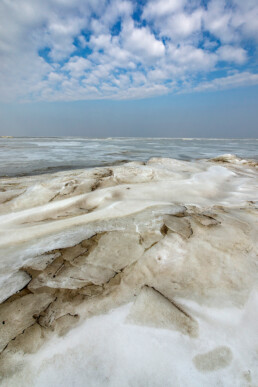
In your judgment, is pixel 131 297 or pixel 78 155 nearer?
pixel 131 297

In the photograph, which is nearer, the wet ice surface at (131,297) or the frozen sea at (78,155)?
the wet ice surface at (131,297)

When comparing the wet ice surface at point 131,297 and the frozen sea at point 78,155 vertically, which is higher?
the wet ice surface at point 131,297

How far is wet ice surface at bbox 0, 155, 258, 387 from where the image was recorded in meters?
0.85

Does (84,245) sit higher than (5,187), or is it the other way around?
(84,245)

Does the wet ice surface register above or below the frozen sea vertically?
above

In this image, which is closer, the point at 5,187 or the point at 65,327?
the point at 65,327

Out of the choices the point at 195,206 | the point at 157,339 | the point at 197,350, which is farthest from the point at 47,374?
the point at 195,206

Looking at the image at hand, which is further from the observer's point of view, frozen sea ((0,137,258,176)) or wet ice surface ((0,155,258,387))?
frozen sea ((0,137,258,176))

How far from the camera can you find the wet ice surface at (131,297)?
33.6 inches

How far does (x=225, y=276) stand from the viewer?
126 cm

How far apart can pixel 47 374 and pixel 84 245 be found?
778 millimetres

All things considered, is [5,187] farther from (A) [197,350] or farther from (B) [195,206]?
(A) [197,350]

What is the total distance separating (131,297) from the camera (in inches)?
45.4

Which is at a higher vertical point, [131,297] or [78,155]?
[131,297]
